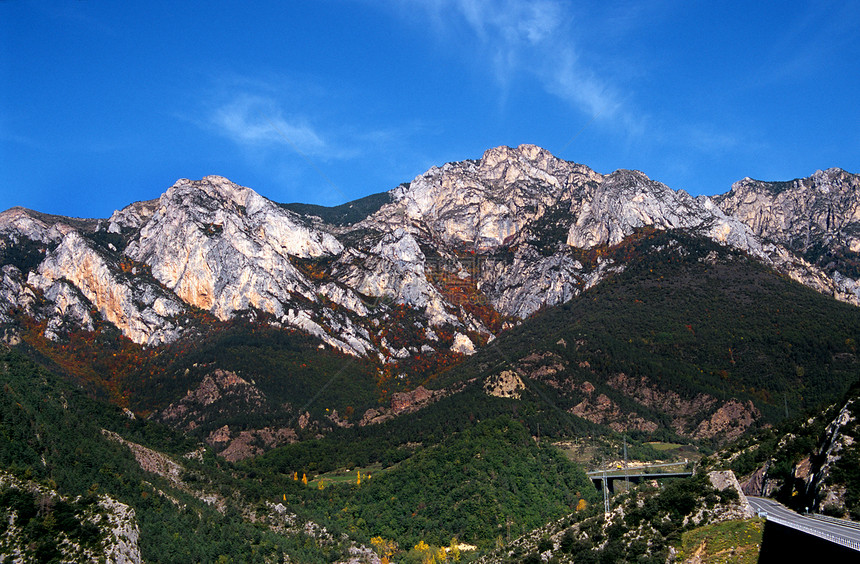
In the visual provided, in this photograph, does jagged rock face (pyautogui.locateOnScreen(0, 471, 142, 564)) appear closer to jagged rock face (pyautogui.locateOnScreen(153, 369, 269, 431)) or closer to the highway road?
the highway road

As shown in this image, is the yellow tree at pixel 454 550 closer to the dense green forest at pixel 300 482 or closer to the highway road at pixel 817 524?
the dense green forest at pixel 300 482

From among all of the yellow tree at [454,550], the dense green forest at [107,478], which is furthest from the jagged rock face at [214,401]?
the yellow tree at [454,550]

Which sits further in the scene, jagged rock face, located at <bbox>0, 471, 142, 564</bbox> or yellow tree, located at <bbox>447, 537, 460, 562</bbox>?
yellow tree, located at <bbox>447, 537, 460, 562</bbox>

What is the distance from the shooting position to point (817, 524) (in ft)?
129

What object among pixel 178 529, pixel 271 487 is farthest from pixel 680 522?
pixel 271 487

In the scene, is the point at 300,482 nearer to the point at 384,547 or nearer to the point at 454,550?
the point at 384,547

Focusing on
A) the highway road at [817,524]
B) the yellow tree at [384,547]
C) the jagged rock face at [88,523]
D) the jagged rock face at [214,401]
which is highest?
the jagged rock face at [214,401]

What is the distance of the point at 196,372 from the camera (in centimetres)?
19588

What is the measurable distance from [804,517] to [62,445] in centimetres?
8103

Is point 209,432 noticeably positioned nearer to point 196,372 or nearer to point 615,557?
point 196,372

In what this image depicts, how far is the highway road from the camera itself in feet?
107

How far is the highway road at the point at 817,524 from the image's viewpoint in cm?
3250

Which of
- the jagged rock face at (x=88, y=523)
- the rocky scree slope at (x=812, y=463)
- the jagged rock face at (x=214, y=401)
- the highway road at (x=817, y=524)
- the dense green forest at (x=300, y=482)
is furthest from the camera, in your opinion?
the jagged rock face at (x=214, y=401)

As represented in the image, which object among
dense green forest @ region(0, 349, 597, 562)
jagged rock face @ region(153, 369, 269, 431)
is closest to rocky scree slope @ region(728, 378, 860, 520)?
dense green forest @ region(0, 349, 597, 562)
